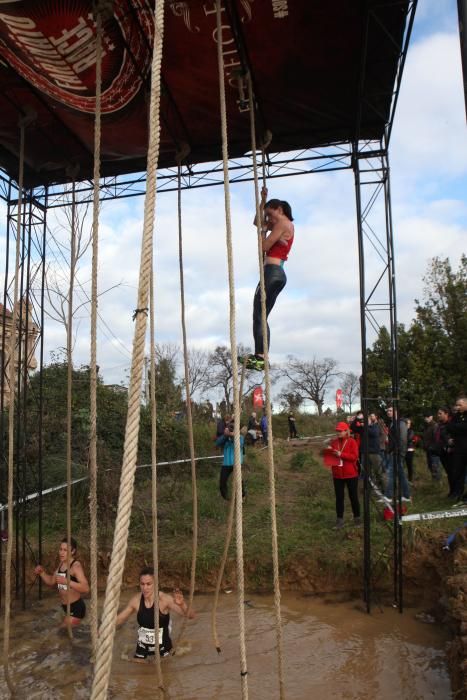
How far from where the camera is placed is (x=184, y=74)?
4.74 metres

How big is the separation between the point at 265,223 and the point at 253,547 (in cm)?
474

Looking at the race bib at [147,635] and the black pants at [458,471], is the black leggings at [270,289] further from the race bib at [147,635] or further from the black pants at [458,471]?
the black pants at [458,471]

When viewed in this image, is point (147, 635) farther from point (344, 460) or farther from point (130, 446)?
point (130, 446)

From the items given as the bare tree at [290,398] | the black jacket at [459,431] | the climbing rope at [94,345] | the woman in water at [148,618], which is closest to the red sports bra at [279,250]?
the climbing rope at [94,345]

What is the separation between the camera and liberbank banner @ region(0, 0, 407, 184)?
383cm

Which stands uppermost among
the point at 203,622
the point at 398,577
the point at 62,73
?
the point at 62,73

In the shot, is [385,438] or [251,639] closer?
[251,639]

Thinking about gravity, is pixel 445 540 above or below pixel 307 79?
below

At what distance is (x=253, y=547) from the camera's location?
23.8 ft

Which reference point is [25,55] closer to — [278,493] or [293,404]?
[278,493]

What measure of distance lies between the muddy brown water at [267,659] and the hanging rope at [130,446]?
3521 mm

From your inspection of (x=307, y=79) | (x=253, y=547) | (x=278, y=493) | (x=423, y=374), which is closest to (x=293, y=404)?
(x=423, y=374)

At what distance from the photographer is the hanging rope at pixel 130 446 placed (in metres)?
1.33

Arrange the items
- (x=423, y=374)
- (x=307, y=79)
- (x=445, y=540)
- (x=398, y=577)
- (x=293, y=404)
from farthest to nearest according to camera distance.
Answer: (x=293, y=404), (x=423, y=374), (x=445, y=540), (x=398, y=577), (x=307, y=79)
